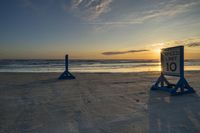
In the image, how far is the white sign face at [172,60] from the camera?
772 cm

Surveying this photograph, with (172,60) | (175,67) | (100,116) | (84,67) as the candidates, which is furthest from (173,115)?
(84,67)

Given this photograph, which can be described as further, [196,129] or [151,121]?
[151,121]

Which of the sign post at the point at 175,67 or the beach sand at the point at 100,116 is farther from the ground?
the sign post at the point at 175,67

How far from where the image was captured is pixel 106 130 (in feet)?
12.8

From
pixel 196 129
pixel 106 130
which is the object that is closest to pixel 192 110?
pixel 196 129

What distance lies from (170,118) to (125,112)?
1136 mm

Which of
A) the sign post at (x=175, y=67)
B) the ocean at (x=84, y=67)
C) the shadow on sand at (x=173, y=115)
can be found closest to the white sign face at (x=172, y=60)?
the sign post at (x=175, y=67)

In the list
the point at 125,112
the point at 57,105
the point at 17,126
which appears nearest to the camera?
the point at 17,126

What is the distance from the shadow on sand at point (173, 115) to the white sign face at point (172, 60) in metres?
→ 1.61

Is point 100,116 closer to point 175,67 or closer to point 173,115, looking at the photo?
point 173,115

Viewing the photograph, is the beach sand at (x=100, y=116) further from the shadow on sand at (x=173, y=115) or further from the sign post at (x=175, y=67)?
the sign post at (x=175, y=67)

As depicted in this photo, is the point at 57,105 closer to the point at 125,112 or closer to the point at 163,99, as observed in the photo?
the point at 125,112

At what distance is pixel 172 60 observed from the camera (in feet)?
27.1

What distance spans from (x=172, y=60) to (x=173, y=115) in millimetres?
3864
